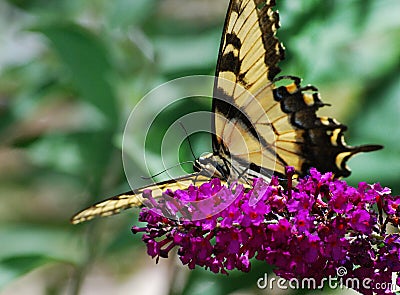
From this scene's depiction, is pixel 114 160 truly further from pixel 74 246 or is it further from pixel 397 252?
pixel 397 252

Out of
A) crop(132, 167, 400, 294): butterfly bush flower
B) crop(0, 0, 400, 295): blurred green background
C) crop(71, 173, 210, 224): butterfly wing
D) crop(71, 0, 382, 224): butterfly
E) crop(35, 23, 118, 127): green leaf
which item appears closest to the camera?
crop(132, 167, 400, 294): butterfly bush flower

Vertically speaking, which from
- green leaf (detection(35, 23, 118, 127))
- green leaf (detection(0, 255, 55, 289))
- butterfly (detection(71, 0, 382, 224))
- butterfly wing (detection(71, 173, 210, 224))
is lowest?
butterfly wing (detection(71, 173, 210, 224))

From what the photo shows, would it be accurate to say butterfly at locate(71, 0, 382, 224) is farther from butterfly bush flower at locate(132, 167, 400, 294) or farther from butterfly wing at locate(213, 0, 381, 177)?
butterfly bush flower at locate(132, 167, 400, 294)

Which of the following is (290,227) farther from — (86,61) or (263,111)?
(86,61)

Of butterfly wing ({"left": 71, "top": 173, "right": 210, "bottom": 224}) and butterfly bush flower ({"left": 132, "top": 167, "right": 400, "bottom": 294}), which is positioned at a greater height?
butterfly wing ({"left": 71, "top": 173, "right": 210, "bottom": 224})

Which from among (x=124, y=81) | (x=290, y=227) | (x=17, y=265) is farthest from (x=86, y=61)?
(x=290, y=227)

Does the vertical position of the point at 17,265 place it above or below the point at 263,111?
below

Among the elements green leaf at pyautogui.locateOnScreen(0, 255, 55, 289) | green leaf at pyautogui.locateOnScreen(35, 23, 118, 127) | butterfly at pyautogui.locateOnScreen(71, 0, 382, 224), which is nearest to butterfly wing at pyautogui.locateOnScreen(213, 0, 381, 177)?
butterfly at pyautogui.locateOnScreen(71, 0, 382, 224)

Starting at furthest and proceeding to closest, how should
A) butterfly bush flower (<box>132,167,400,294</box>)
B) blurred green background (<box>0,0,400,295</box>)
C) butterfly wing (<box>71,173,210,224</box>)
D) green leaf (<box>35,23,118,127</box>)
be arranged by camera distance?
green leaf (<box>35,23,118,127</box>) < blurred green background (<box>0,0,400,295</box>) < butterfly wing (<box>71,173,210,224</box>) < butterfly bush flower (<box>132,167,400,294</box>)
